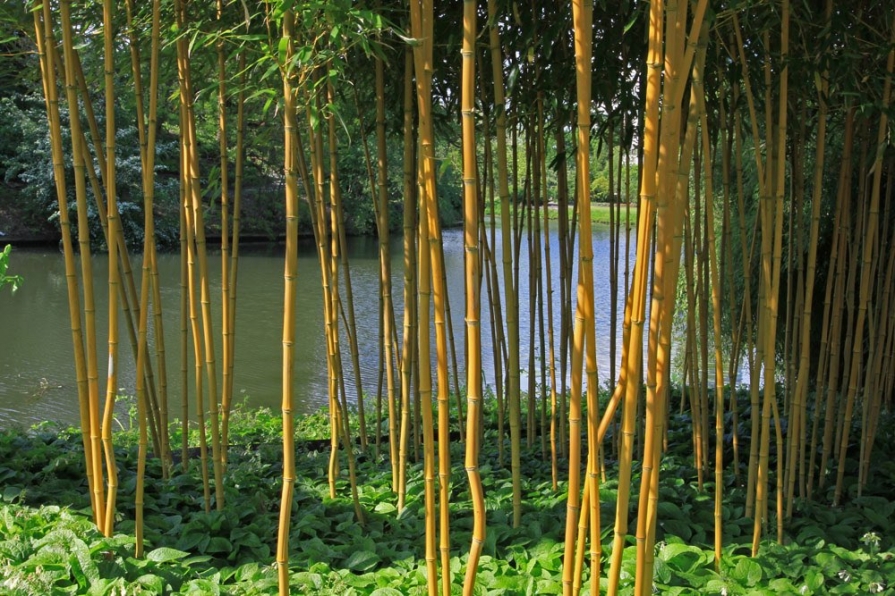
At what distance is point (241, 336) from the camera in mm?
7324

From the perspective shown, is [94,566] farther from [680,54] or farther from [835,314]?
[835,314]

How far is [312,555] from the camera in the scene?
1.85 m

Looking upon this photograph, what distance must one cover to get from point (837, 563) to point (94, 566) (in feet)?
5.05

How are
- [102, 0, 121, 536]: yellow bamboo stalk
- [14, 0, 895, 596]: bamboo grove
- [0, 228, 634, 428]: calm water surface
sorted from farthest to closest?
[0, 228, 634, 428]: calm water surface → [102, 0, 121, 536]: yellow bamboo stalk → [14, 0, 895, 596]: bamboo grove

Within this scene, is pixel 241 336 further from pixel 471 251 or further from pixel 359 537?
pixel 471 251

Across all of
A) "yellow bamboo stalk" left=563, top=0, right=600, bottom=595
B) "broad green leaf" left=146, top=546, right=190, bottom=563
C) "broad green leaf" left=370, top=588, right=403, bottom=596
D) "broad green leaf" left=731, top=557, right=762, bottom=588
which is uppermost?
"yellow bamboo stalk" left=563, top=0, right=600, bottom=595

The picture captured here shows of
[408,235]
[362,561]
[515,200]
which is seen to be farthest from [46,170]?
[362,561]

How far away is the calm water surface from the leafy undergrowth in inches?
107

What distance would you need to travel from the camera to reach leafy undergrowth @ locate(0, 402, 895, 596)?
167 centimetres

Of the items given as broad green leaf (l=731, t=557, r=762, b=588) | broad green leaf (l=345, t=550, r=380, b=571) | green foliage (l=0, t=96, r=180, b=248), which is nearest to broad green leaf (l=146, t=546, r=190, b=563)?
broad green leaf (l=345, t=550, r=380, b=571)

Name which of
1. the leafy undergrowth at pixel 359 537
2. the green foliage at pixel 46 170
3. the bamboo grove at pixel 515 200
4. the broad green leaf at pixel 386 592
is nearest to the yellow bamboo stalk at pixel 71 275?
the bamboo grove at pixel 515 200

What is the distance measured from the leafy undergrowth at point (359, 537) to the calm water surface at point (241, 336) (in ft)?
8.88

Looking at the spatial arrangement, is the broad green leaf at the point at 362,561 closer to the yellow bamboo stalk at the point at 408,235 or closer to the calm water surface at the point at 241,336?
the yellow bamboo stalk at the point at 408,235

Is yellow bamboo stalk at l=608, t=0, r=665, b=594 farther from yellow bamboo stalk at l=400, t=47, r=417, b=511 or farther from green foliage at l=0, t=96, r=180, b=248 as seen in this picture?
green foliage at l=0, t=96, r=180, b=248
